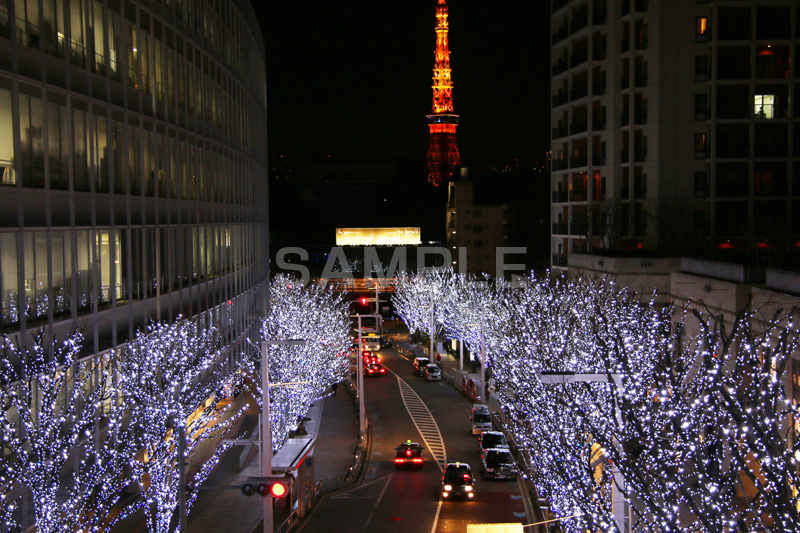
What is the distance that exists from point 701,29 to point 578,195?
11.6 meters

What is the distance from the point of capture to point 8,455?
44.5 ft

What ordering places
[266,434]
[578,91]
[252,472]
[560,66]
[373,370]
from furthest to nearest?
1. [373,370]
2. [560,66]
3. [578,91]
4. [252,472]
5. [266,434]

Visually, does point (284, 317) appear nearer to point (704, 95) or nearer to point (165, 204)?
point (165, 204)

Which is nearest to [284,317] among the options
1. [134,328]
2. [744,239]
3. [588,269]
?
[588,269]

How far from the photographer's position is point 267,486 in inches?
589

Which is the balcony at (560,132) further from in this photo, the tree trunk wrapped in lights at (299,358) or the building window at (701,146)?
the tree trunk wrapped in lights at (299,358)

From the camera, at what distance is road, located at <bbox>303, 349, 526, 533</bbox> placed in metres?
21.4

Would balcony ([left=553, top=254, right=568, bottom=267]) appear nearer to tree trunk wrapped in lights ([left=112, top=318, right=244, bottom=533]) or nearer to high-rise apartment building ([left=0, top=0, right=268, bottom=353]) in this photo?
high-rise apartment building ([left=0, top=0, right=268, bottom=353])

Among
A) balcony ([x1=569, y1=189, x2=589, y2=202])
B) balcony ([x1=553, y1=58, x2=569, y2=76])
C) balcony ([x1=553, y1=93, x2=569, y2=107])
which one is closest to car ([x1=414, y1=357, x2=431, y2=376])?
balcony ([x1=569, y1=189, x2=589, y2=202])

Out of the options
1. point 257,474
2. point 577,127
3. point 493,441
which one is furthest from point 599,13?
point 257,474

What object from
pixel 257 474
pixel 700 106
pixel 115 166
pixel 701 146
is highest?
pixel 700 106

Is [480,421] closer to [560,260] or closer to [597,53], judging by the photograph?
[560,260]

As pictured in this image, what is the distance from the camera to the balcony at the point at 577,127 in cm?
4416

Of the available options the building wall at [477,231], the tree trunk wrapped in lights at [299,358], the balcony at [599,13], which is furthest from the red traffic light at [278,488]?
the building wall at [477,231]
